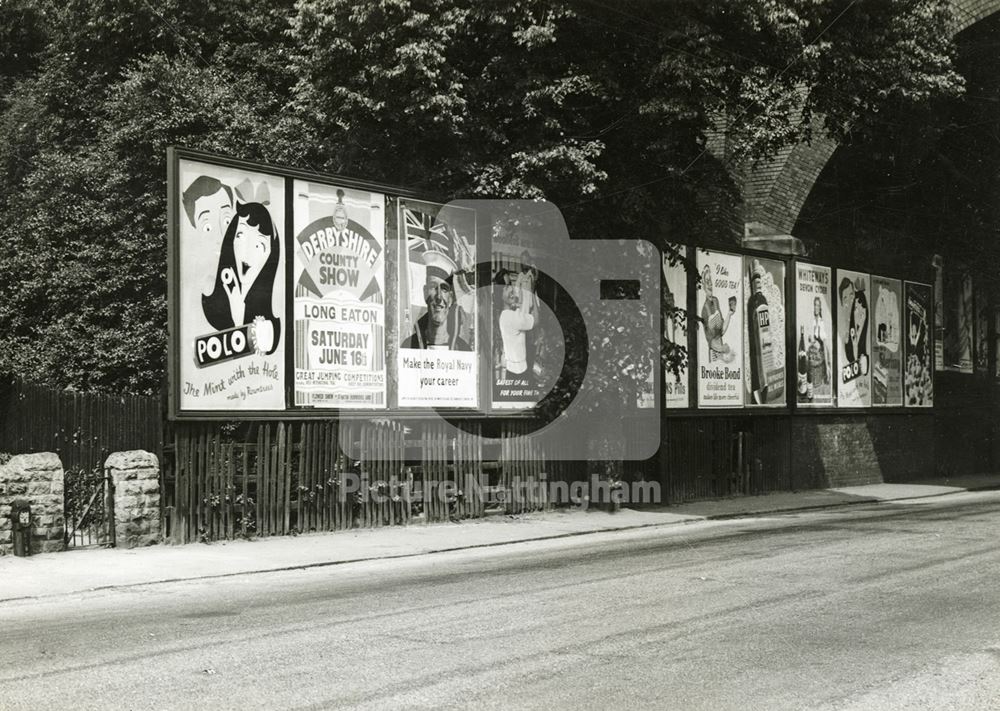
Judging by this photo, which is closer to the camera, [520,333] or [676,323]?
[520,333]

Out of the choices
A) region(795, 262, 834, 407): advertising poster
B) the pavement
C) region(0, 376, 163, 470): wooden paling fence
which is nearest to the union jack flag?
the pavement

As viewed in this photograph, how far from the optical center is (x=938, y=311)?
32.3m

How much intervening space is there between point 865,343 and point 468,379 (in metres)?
14.0

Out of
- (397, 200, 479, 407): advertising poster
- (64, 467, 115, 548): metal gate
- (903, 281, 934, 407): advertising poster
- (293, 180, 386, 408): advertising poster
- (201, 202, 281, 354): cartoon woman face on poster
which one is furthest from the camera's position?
(903, 281, 934, 407): advertising poster

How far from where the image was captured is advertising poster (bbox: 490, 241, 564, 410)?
62.1ft

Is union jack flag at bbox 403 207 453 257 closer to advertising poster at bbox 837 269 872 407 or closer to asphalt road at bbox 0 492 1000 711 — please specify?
asphalt road at bbox 0 492 1000 711

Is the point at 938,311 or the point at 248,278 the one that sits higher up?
the point at 938,311

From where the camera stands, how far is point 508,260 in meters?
19.0

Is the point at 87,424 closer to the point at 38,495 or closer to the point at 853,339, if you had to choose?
the point at 38,495

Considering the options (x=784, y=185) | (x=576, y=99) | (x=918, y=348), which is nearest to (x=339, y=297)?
(x=576, y=99)

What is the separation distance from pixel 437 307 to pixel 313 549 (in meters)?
5.10

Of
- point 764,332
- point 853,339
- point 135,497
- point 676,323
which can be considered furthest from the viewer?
point 853,339

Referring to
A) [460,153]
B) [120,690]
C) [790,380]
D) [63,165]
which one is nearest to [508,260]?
[460,153]

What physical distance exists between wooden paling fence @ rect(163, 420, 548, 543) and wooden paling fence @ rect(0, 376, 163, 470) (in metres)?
0.45
